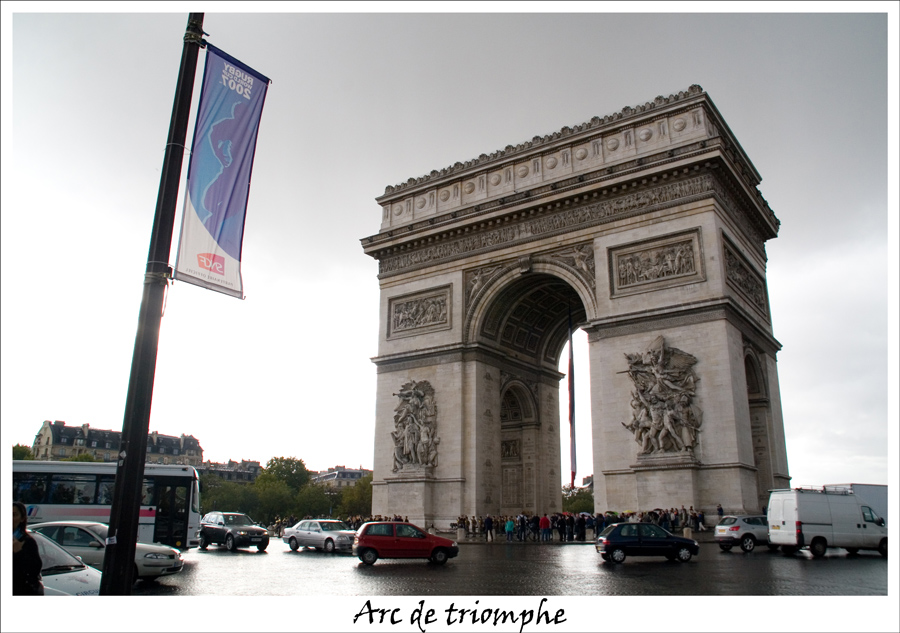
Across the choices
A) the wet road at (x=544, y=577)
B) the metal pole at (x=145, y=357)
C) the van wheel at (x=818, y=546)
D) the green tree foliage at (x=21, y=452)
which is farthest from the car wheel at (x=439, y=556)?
the green tree foliage at (x=21, y=452)

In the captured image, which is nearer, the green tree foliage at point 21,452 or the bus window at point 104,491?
the bus window at point 104,491

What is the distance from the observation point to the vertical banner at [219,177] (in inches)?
286

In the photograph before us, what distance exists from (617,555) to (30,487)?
17.1 m

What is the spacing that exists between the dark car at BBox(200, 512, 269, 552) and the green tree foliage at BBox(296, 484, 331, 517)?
68.2 meters

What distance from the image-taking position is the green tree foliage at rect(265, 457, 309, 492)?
339 ft

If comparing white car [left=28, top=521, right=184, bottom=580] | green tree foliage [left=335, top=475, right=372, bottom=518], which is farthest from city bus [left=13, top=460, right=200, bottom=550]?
green tree foliage [left=335, top=475, right=372, bottom=518]


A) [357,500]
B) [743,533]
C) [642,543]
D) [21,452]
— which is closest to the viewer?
[642,543]

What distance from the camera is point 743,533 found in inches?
763

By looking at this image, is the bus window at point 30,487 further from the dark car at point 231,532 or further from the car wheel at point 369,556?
the car wheel at point 369,556

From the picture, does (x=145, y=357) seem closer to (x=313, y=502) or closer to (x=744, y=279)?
(x=744, y=279)

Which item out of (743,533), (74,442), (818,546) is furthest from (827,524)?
(74,442)

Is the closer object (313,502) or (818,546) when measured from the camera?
(818,546)

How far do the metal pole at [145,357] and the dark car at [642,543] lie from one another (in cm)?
1328

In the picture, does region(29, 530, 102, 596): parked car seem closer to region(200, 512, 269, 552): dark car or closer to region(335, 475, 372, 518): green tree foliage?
region(200, 512, 269, 552): dark car
